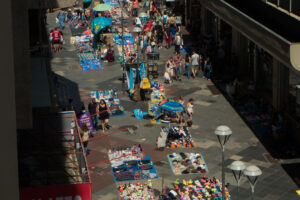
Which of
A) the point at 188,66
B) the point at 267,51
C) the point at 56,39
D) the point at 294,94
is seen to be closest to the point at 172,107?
the point at 294,94

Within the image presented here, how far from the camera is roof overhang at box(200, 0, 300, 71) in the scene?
18.9m

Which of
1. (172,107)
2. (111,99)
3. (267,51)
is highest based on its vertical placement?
(267,51)

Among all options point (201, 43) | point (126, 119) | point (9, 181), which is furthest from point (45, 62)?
point (201, 43)

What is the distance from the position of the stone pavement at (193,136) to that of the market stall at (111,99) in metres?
0.38

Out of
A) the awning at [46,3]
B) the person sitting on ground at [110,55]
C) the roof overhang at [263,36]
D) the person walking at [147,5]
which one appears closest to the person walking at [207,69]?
the roof overhang at [263,36]

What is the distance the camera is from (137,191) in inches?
801

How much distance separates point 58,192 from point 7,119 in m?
10.0

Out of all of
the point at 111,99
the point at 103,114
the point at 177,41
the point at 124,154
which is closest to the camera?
the point at 124,154

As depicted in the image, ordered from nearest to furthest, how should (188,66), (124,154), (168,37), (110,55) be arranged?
(124,154) < (188,66) < (110,55) < (168,37)

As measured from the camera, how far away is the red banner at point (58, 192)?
1308cm

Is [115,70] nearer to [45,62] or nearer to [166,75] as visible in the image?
[166,75]

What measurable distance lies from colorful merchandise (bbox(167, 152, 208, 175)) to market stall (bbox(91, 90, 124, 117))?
6.30 meters

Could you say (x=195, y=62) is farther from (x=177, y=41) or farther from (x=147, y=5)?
(x=147, y=5)

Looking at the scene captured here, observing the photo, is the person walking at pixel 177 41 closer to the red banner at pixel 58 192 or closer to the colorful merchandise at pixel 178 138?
the colorful merchandise at pixel 178 138
